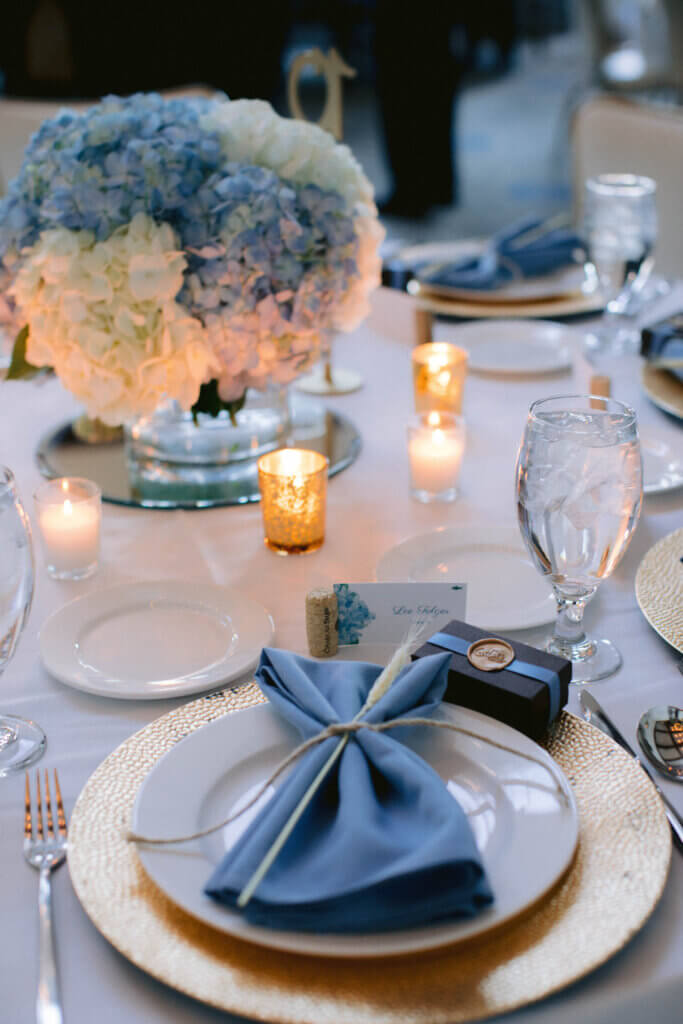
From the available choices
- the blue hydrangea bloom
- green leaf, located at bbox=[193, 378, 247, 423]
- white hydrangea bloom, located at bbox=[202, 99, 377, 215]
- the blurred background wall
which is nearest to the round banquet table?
green leaf, located at bbox=[193, 378, 247, 423]

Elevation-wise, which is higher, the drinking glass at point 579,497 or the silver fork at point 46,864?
the drinking glass at point 579,497

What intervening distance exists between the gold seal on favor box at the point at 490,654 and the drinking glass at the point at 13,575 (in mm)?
340

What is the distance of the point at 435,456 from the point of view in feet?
4.01

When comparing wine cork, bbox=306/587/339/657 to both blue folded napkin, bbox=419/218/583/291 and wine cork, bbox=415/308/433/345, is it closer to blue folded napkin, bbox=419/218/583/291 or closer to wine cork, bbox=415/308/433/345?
wine cork, bbox=415/308/433/345

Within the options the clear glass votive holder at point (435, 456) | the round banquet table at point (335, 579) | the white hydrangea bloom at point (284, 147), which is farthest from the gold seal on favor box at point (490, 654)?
the white hydrangea bloom at point (284, 147)

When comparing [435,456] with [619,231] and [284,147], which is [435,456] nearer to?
[284,147]

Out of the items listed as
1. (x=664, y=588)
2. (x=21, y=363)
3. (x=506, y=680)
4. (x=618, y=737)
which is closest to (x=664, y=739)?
(x=618, y=737)

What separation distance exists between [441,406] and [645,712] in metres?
0.71

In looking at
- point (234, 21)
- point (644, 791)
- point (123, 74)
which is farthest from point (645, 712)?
point (234, 21)

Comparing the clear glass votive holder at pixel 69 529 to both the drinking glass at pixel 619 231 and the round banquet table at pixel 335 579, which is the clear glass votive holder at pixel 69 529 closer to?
the round banquet table at pixel 335 579

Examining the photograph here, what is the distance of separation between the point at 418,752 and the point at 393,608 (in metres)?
0.21

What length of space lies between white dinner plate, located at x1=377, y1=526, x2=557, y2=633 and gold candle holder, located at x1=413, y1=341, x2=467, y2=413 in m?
0.34

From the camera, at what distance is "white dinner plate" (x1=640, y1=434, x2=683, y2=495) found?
1.20 metres

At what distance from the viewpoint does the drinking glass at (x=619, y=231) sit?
157 cm
